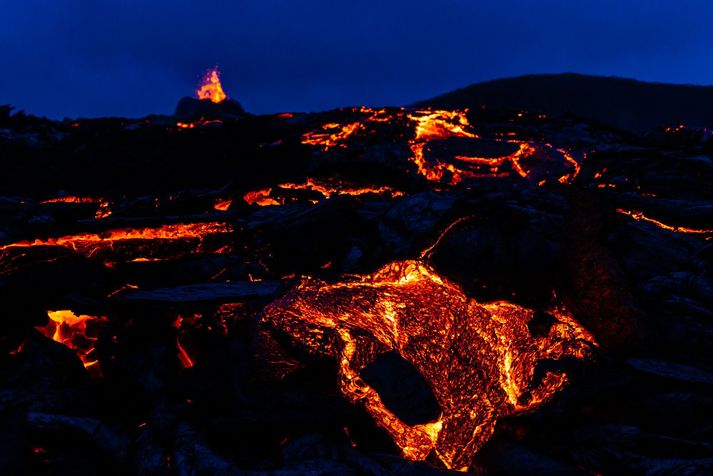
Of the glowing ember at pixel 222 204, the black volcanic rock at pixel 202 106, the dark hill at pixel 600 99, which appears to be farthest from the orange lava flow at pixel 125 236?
the dark hill at pixel 600 99

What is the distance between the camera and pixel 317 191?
6.44 m

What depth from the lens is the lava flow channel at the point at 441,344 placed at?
2.75 m

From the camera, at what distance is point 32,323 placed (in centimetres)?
321

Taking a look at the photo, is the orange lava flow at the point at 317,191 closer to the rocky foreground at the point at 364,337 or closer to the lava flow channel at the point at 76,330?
the rocky foreground at the point at 364,337

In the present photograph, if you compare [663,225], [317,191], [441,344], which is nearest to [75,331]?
[441,344]

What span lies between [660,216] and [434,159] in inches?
158

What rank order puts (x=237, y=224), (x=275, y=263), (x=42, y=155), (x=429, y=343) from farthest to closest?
(x=42, y=155) → (x=237, y=224) → (x=275, y=263) → (x=429, y=343)

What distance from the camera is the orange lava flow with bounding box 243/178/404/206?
612cm

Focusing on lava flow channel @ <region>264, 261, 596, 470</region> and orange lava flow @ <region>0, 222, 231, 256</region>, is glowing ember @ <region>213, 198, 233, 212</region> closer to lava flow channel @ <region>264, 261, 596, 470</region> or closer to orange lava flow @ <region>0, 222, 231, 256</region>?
orange lava flow @ <region>0, 222, 231, 256</region>

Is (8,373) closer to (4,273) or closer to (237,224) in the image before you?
(4,273)

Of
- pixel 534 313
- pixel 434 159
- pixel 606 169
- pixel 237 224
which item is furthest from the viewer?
pixel 434 159

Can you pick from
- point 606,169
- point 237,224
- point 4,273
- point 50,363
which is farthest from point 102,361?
point 606,169

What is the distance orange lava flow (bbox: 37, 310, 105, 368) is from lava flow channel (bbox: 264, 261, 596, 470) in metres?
1.57

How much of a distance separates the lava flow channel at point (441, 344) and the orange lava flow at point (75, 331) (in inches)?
61.8
